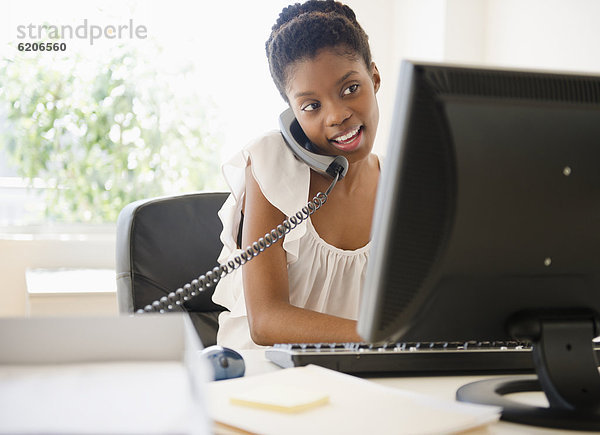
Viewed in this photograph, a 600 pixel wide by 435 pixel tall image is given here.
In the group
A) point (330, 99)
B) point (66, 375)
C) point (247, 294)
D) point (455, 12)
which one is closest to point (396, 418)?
point (66, 375)

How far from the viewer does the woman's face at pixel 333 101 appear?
4.70 feet

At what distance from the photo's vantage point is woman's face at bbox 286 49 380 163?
1.43 meters

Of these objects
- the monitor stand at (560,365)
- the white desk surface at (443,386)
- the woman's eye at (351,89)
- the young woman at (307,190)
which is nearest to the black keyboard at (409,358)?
the white desk surface at (443,386)

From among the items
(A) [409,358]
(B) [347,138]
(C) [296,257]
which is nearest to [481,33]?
(B) [347,138]

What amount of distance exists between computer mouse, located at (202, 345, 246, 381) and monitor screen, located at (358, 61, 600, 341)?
0.21m

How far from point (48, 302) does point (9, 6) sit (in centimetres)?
127

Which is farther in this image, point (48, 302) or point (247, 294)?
point (48, 302)

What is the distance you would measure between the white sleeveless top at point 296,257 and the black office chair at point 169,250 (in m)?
0.07

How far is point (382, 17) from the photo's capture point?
3.26 meters

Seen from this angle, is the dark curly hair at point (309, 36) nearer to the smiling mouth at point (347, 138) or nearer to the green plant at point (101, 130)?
the smiling mouth at point (347, 138)

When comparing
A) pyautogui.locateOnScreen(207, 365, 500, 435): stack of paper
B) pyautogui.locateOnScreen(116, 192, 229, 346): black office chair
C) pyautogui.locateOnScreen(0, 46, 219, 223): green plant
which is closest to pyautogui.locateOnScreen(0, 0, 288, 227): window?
pyautogui.locateOnScreen(0, 46, 219, 223): green plant

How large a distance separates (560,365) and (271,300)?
655mm

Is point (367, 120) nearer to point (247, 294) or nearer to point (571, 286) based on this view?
point (247, 294)

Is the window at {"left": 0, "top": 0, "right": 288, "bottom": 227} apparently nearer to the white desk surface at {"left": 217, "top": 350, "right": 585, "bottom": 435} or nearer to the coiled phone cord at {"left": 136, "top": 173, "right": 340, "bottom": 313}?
the coiled phone cord at {"left": 136, "top": 173, "right": 340, "bottom": 313}
